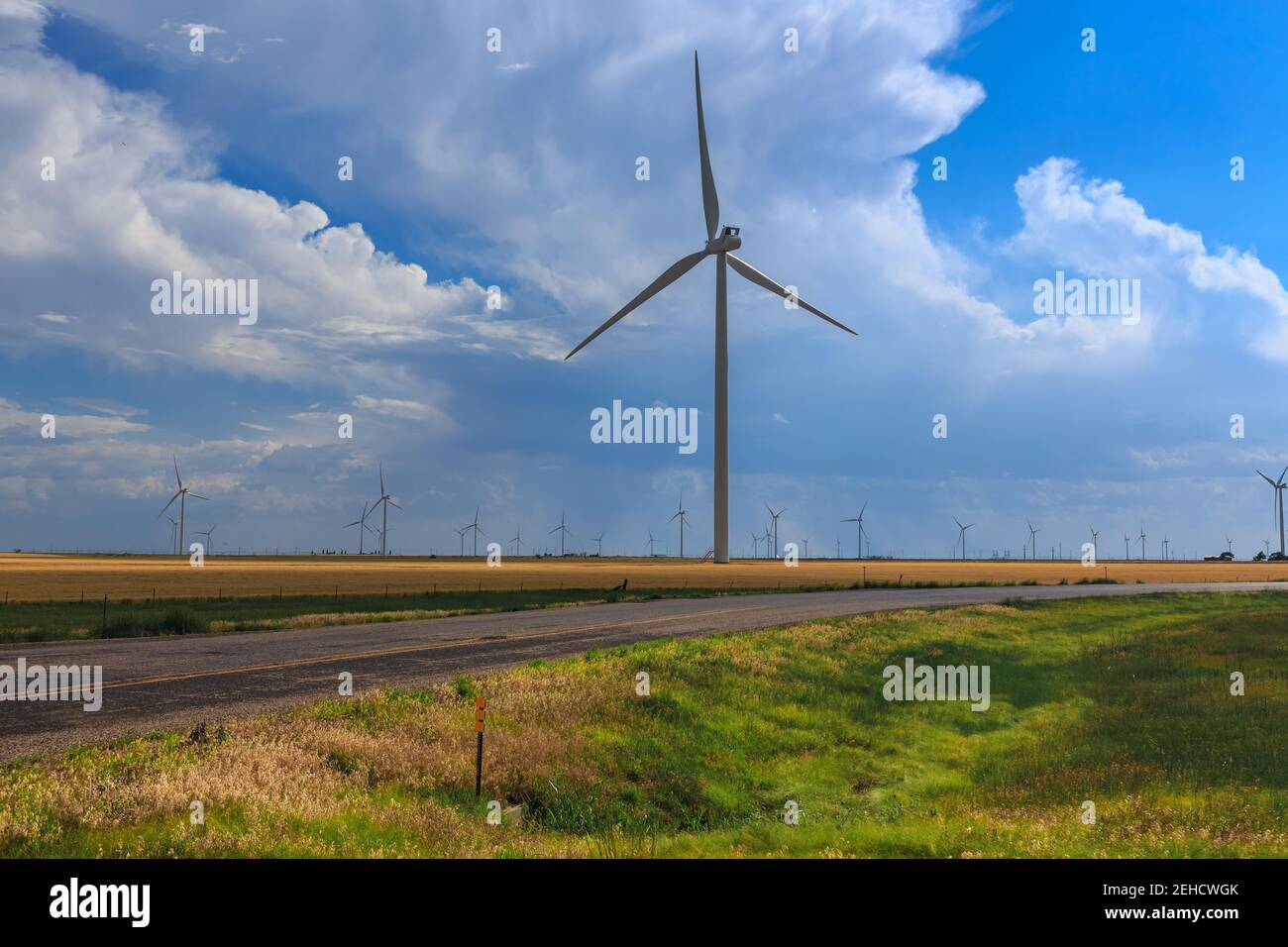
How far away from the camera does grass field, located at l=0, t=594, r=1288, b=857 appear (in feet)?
39.6

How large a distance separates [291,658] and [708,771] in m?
15.1

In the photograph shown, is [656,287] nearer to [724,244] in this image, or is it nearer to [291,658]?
[724,244]

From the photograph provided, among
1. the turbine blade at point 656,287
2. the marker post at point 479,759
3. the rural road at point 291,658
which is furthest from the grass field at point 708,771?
the turbine blade at point 656,287

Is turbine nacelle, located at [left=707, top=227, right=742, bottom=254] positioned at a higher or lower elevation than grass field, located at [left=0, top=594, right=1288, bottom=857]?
higher

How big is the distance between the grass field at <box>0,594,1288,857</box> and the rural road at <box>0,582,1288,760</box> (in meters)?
2.54

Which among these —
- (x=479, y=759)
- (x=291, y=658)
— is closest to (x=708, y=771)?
(x=479, y=759)

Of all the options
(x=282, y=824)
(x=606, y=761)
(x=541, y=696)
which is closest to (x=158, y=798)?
(x=282, y=824)

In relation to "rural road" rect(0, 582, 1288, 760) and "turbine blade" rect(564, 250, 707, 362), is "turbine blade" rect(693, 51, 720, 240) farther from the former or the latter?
"rural road" rect(0, 582, 1288, 760)

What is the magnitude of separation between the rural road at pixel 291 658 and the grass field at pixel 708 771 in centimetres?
254

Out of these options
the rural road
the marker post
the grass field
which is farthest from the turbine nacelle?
the marker post
